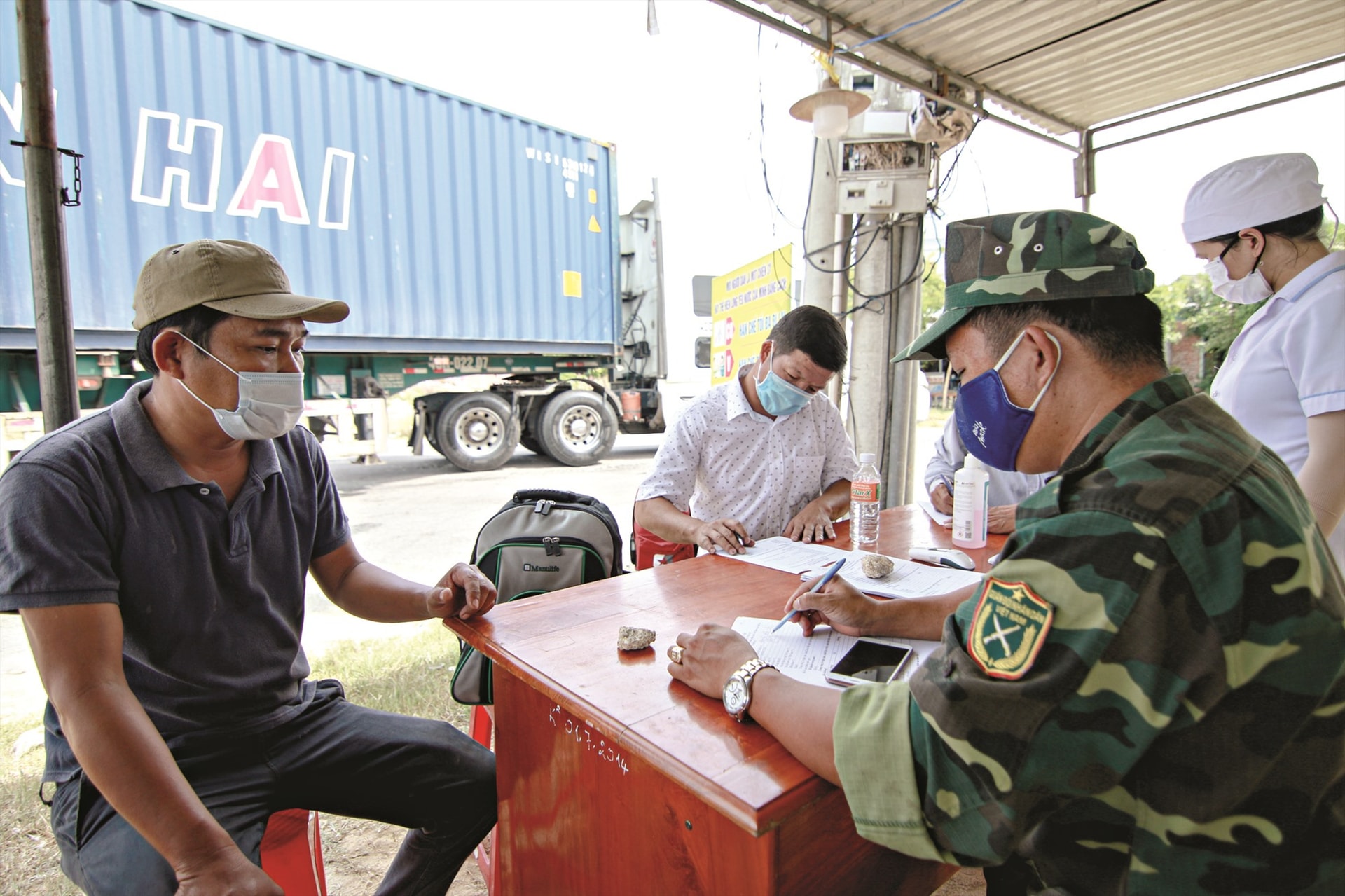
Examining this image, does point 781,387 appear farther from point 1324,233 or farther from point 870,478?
point 1324,233

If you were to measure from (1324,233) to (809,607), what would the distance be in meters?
1.99

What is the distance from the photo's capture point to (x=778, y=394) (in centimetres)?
247

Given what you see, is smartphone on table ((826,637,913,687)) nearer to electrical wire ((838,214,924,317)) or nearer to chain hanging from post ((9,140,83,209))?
chain hanging from post ((9,140,83,209))

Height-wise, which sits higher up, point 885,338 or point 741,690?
point 885,338

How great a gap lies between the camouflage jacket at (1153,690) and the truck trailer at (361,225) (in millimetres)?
5281

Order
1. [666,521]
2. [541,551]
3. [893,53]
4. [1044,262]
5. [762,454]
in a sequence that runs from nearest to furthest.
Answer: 1. [1044,262]
2. [541,551]
3. [666,521]
4. [762,454]
5. [893,53]

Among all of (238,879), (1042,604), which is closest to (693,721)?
(1042,604)

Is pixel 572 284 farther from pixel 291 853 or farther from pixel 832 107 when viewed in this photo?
pixel 291 853

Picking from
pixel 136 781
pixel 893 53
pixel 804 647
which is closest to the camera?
pixel 136 781

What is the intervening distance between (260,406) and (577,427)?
7.62 metres

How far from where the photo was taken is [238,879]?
1149 mm

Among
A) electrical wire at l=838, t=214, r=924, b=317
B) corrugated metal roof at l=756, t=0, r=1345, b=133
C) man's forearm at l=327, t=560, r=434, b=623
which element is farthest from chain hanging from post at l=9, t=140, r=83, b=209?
electrical wire at l=838, t=214, r=924, b=317

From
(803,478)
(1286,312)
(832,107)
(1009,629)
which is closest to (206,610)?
(1009,629)

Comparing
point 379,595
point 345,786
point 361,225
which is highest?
point 361,225
